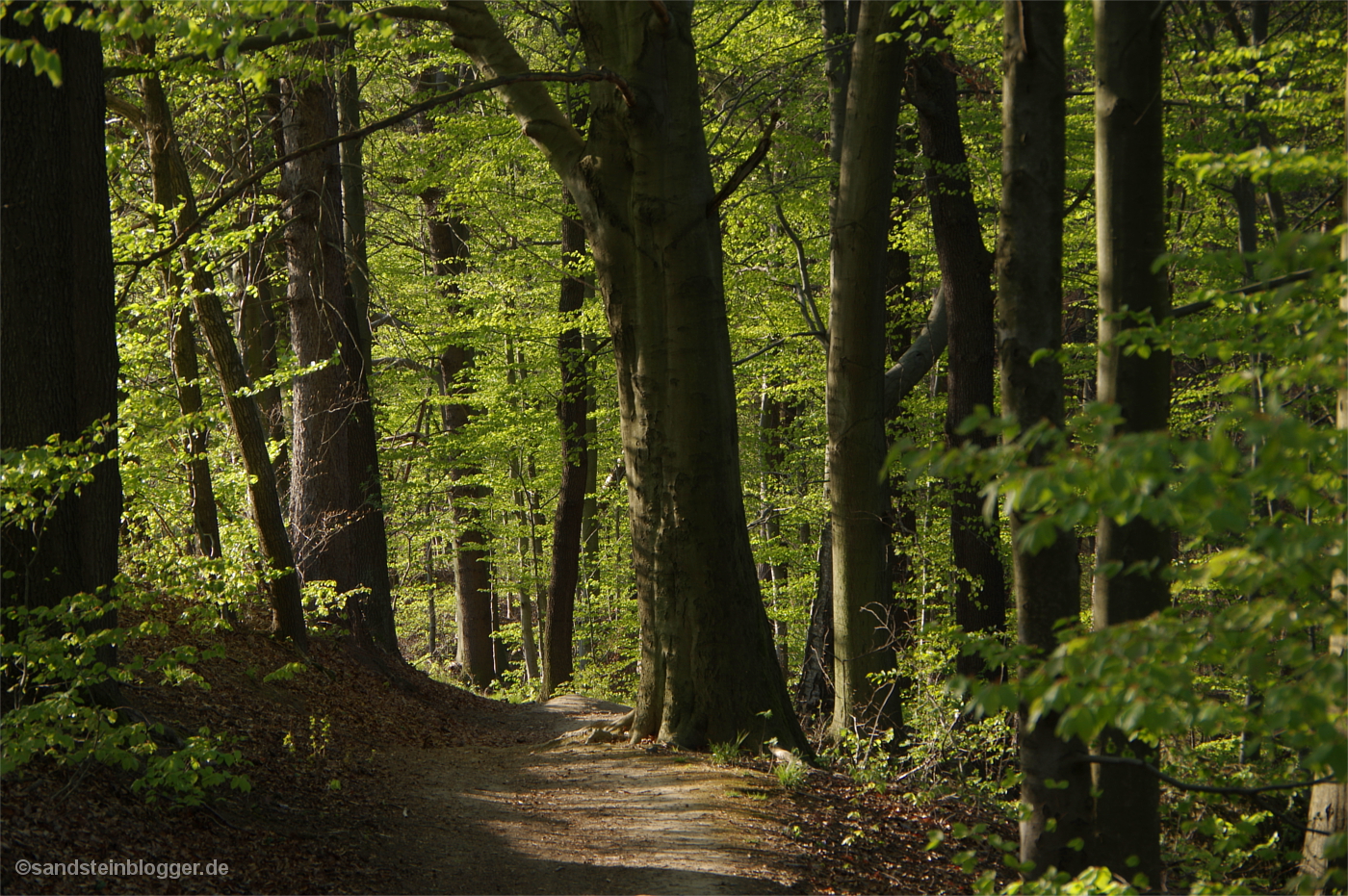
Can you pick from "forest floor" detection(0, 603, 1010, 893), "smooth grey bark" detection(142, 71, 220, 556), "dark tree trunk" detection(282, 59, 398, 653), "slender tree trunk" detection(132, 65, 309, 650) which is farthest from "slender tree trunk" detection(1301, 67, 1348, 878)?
"dark tree trunk" detection(282, 59, 398, 653)

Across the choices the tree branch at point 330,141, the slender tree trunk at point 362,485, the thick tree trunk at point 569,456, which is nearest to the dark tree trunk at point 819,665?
the thick tree trunk at point 569,456

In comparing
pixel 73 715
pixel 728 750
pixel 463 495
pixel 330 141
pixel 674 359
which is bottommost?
pixel 728 750

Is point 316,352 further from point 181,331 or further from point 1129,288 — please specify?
point 1129,288

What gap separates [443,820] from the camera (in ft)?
19.8

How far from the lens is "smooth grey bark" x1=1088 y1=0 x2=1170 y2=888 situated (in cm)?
358

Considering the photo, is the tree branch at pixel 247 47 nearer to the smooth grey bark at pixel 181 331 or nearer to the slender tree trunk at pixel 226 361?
the smooth grey bark at pixel 181 331

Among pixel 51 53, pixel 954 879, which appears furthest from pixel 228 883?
pixel 954 879

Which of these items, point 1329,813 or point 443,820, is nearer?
point 1329,813

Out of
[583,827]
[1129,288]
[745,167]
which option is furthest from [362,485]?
[1129,288]

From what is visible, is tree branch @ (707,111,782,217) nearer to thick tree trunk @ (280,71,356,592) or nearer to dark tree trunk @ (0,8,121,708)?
dark tree trunk @ (0,8,121,708)

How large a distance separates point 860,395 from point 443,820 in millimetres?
4310

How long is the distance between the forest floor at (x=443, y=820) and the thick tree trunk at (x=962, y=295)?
13.0 feet

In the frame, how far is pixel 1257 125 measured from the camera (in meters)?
8.77

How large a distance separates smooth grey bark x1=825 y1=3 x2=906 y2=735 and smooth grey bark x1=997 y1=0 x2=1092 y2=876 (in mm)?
3790
